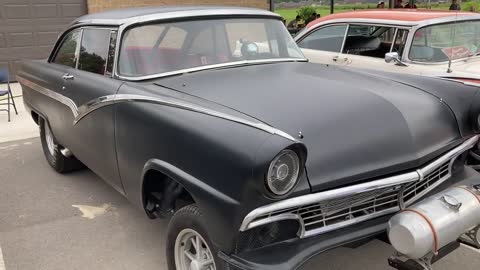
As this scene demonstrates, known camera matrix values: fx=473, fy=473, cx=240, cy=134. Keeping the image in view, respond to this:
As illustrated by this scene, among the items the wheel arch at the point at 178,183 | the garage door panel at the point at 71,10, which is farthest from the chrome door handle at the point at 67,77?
the garage door panel at the point at 71,10

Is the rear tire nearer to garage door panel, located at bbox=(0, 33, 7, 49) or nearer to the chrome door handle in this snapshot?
the chrome door handle

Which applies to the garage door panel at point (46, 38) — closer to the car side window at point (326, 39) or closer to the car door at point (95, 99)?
the car side window at point (326, 39)

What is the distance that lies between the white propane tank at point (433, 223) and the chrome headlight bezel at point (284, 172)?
1.82ft

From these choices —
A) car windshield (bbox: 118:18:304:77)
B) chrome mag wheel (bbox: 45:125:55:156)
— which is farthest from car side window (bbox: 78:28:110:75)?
chrome mag wheel (bbox: 45:125:55:156)

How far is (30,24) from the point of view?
1014cm

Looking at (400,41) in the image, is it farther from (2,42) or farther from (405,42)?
(2,42)

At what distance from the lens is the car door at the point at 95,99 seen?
3.39m

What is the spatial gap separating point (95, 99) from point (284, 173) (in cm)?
191

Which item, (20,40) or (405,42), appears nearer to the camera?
(405,42)

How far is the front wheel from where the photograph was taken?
94.6 inches

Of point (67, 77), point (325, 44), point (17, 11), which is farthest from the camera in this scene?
point (17, 11)

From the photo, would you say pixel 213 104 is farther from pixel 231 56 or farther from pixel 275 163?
pixel 231 56

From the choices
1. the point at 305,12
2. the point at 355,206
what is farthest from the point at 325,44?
the point at 305,12

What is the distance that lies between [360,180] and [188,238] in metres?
1.01
